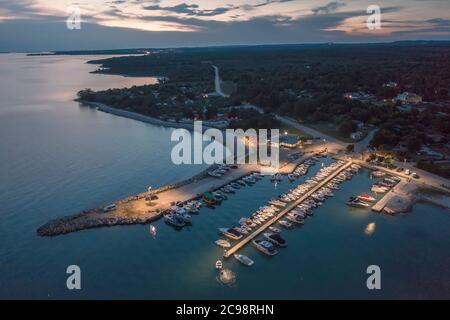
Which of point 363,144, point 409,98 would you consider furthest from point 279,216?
point 409,98

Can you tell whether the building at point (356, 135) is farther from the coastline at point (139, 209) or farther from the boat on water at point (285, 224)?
the boat on water at point (285, 224)

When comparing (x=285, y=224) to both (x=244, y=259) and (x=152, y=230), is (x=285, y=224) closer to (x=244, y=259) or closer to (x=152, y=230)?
(x=244, y=259)

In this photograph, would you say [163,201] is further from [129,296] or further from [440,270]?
[440,270]

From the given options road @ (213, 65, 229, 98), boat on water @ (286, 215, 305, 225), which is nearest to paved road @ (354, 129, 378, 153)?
boat on water @ (286, 215, 305, 225)

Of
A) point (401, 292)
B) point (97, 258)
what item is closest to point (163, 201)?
point (97, 258)

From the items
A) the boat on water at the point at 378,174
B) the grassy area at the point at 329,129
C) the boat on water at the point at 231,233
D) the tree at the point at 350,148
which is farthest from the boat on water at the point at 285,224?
the grassy area at the point at 329,129

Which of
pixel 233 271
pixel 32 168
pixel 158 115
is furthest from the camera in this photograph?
pixel 158 115
